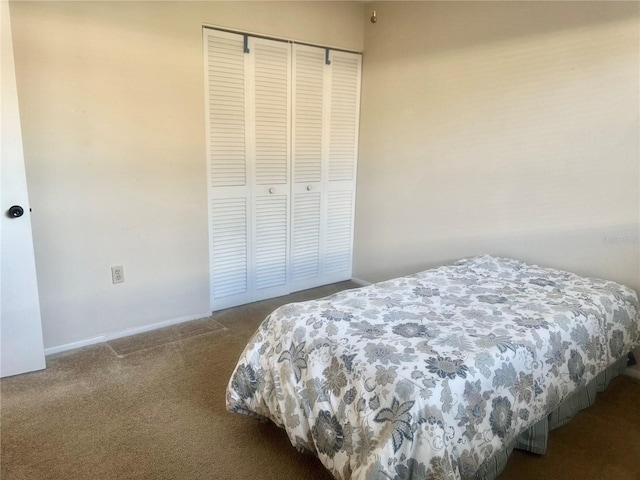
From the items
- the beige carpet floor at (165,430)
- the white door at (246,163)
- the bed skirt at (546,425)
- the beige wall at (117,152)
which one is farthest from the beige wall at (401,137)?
the bed skirt at (546,425)

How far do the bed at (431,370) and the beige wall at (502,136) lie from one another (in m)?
0.53

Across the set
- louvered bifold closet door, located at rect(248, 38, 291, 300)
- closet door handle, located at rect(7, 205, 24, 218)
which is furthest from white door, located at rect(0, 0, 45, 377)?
louvered bifold closet door, located at rect(248, 38, 291, 300)

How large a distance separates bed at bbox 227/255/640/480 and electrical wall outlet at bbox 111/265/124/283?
1.28m

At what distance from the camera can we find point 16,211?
7.29 ft

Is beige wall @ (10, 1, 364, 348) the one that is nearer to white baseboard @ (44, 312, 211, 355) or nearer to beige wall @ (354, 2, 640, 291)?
white baseboard @ (44, 312, 211, 355)

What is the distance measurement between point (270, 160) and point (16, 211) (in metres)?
1.64

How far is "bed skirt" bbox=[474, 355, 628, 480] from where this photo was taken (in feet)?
5.35

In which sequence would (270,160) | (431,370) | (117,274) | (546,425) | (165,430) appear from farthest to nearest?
(270,160), (117,274), (165,430), (546,425), (431,370)

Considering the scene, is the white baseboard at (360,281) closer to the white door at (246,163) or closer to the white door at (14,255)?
the white door at (246,163)

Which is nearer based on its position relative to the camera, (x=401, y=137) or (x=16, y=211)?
(x=16, y=211)

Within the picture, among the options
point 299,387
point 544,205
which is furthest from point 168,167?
point 544,205

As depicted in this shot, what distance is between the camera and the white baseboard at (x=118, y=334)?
2.66 metres

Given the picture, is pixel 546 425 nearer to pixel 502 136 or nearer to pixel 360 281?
pixel 502 136

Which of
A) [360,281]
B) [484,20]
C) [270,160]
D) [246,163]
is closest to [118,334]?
[246,163]
